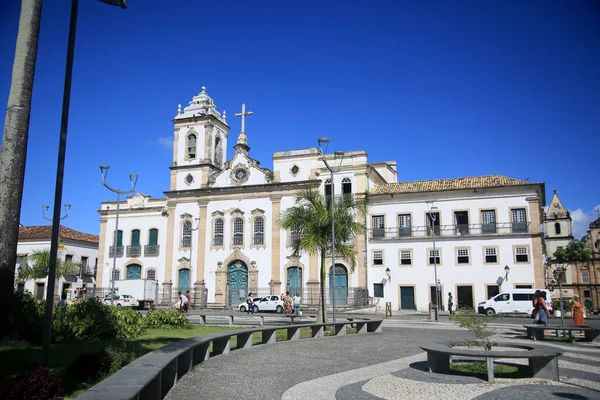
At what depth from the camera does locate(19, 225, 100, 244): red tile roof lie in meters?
55.0

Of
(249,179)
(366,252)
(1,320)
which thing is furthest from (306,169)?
(1,320)

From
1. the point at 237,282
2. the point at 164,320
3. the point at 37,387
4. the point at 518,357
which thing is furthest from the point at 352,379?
the point at 237,282

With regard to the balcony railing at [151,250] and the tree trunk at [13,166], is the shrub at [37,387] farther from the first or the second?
the balcony railing at [151,250]


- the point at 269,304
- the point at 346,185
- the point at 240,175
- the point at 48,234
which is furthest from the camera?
the point at 48,234

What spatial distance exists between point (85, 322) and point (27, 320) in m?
2.68

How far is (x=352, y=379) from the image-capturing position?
9.59 metres

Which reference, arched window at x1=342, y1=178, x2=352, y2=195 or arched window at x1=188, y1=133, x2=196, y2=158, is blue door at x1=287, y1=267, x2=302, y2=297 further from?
arched window at x1=188, y1=133, x2=196, y2=158

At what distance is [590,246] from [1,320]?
3118 inches

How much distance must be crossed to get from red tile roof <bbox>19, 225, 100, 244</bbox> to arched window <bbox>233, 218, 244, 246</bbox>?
2049 cm

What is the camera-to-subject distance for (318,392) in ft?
27.4

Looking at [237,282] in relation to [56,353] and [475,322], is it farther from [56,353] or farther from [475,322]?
[475,322]

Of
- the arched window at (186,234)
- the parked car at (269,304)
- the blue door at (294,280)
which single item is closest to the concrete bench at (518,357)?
the parked car at (269,304)

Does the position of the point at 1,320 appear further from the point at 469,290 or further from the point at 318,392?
the point at 469,290

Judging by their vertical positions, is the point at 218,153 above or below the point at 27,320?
above
